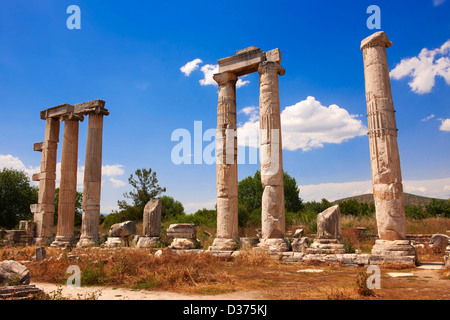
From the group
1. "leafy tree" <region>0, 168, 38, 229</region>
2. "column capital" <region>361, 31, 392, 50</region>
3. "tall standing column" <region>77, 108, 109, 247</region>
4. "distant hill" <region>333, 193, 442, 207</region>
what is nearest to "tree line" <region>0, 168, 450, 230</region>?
"leafy tree" <region>0, 168, 38, 229</region>

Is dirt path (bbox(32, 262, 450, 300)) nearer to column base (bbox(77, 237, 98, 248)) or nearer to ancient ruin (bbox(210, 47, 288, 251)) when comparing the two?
ancient ruin (bbox(210, 47, 288, 251))

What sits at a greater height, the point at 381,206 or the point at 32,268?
the point at 381,206

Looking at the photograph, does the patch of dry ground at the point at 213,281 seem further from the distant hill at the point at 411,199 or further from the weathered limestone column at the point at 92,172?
the distant hill at the point at 411,199

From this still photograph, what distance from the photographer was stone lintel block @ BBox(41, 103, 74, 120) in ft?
64.7

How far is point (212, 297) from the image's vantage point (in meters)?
6.61

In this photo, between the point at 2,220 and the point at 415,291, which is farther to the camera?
the point at 2,220

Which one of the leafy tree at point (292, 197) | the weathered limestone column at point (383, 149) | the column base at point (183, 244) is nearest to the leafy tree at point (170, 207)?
the leafy tree at point (292, 197)

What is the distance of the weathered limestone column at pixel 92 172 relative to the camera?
1753 centimetres

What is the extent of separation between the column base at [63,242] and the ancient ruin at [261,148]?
30.2ft

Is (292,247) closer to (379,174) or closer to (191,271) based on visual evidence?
(379,174)

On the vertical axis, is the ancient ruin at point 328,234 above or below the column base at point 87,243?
above

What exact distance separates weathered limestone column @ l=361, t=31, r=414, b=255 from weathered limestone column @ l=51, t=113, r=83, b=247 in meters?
15.5
